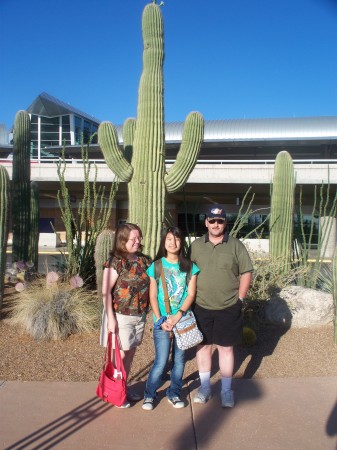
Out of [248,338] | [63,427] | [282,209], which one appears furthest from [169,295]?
[282,209]

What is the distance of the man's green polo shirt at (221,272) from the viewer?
4.26 metres

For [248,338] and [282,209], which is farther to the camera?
[282,209]

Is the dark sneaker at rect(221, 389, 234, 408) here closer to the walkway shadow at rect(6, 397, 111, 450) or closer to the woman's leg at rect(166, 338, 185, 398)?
the woman's leg at rect(166, 338, 185, 398)

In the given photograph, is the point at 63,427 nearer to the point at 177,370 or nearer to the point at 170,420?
the point at 170,420

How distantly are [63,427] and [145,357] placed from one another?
1.97 meters

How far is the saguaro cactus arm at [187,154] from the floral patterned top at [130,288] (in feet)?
13.6

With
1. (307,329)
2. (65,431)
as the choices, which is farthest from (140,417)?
(307,329)

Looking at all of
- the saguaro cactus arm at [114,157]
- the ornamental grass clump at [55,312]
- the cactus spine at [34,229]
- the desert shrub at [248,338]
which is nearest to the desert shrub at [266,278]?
the desert shrub at [248,338]

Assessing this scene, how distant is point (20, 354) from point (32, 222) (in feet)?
14.4

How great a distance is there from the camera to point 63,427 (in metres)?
3.79

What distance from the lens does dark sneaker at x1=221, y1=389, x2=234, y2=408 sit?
164 inches

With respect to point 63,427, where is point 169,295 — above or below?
above

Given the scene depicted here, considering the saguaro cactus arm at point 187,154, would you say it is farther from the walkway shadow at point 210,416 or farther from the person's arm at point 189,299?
the person's arm at point 189,299

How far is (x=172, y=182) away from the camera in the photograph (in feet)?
27.0
